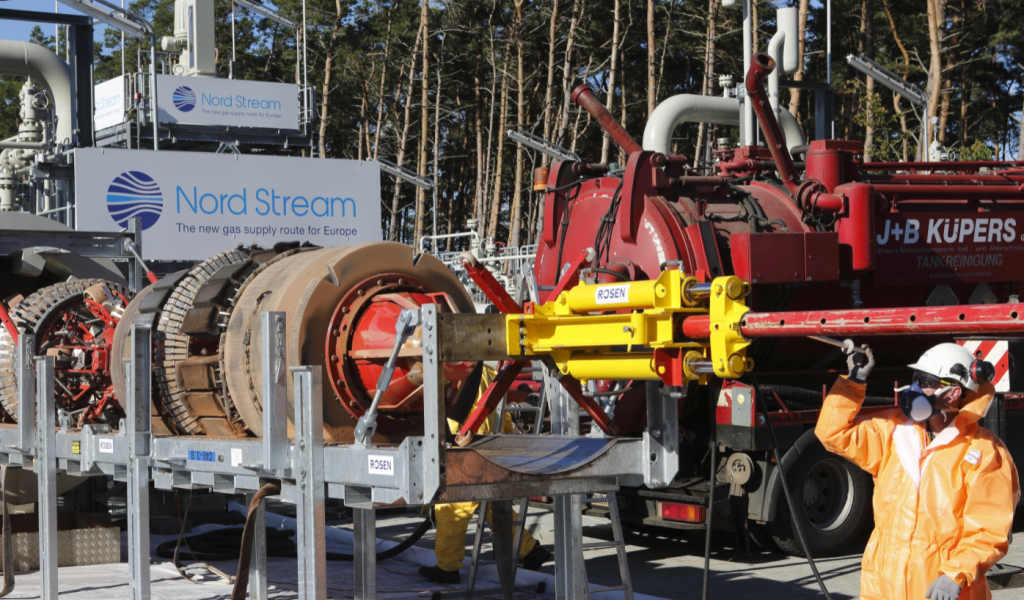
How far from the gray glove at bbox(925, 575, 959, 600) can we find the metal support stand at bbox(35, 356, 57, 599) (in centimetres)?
517

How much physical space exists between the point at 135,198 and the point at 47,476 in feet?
66.1

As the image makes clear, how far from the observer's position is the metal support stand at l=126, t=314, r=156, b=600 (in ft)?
20.3

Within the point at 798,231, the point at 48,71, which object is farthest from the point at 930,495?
the point at 48,71

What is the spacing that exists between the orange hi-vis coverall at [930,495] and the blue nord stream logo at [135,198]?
76.9 feet

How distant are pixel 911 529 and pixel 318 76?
5063 centimetres

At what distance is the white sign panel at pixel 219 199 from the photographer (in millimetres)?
26109

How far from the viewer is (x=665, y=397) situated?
5.21 m

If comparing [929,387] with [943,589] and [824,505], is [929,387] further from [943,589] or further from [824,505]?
[824,505]

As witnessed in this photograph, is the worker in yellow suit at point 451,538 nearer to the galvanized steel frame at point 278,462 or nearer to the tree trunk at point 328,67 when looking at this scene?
the galvanized steel frame at point 278,462

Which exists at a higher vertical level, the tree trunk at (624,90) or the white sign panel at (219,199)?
the tree trunk at (624,90)

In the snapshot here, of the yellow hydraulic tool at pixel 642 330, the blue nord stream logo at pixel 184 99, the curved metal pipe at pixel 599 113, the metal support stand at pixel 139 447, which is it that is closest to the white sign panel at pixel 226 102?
the blue nord stream logo at pixel 184 99

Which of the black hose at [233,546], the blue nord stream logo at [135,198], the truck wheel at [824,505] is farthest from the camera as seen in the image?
the blue nord stream logo at [135,198]

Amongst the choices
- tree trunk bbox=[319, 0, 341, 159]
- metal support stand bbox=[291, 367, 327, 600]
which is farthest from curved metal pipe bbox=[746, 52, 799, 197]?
tree trunk bbox=[319, 0, 341, 159]

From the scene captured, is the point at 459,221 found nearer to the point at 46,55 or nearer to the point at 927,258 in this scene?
the point at 46,55
